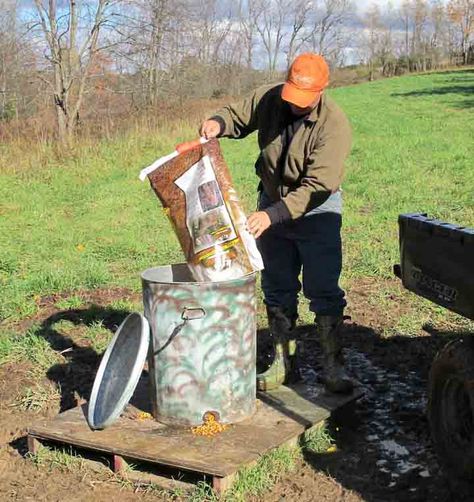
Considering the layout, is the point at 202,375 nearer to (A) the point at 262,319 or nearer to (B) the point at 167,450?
(B) the point at 167,450

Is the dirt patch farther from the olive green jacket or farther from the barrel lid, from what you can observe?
the olive green jacket

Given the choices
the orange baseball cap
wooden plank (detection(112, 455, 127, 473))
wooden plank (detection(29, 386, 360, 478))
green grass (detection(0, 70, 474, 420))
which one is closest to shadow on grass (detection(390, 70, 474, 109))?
green grass (detection(0, 70, 474, 420))

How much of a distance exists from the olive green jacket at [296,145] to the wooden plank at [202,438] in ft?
3.34

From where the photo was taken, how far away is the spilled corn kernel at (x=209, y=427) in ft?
11.5

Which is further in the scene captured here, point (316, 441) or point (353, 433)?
point (353, 433)

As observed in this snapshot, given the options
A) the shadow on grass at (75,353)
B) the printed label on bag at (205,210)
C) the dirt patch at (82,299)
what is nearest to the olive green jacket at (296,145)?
the printed label on bag at (205,210)

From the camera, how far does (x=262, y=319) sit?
5570mm

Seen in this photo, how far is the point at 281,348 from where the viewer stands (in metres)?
4.19

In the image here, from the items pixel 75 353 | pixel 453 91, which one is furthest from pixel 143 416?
pixel 453 91

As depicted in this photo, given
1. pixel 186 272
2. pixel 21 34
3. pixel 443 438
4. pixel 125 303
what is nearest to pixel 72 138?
pixel 21 34

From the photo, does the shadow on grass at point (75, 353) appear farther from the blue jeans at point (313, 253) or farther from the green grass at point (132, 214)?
the blue jeans at point (313, 253)

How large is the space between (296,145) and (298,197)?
33 cm

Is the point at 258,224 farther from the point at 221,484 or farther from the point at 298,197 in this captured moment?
the point at 221,484

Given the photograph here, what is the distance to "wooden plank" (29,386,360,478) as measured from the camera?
3.20m
